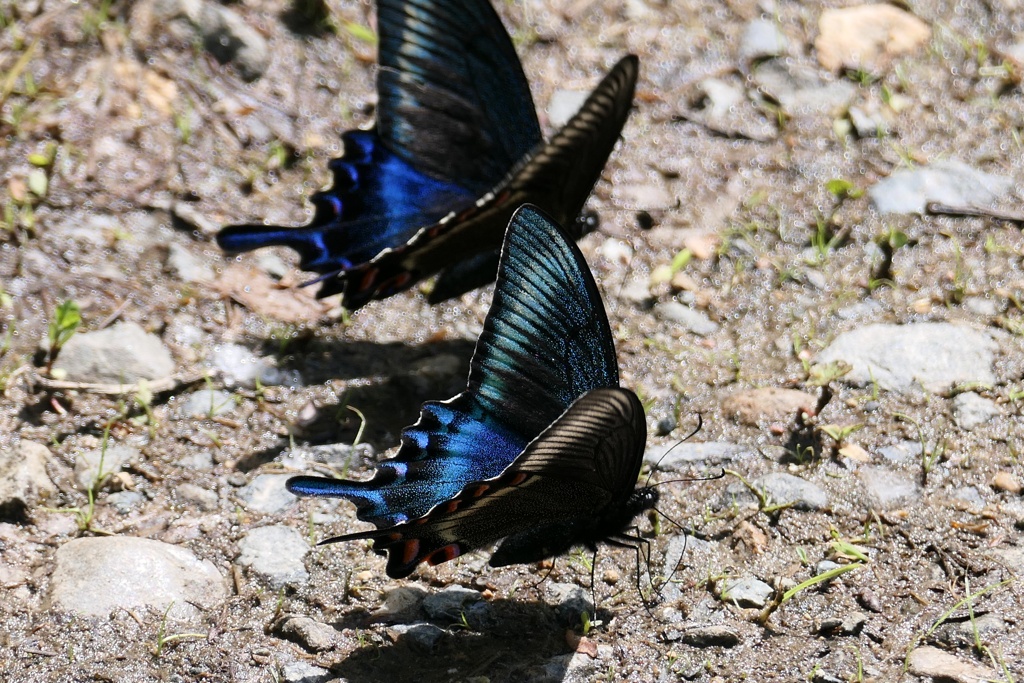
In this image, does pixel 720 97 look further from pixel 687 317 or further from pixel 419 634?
pixel 419 634

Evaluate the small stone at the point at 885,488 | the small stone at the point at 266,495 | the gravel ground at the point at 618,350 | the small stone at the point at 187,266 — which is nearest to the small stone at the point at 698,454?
the gravel ground at the point at 618,350

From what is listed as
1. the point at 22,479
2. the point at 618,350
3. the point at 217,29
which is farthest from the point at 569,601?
the point at 217,29

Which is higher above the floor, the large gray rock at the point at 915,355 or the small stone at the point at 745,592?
the large gray rock at the point at 915,355

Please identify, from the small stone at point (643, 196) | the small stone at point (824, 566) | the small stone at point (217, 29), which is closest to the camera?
the small stone at point (824, 566)

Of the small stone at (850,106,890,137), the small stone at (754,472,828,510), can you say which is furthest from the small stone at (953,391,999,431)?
the small stone at (850,106,890,137)

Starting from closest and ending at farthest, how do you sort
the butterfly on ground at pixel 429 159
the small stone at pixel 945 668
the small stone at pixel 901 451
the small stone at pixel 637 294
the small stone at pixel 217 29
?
the small stone at pixel 945 668 → the small stone at pixel 901 451 → the butterfly on ground at pixel 429 159 → the small stone at pixel 637 294 → the small stone at pixel 217 29

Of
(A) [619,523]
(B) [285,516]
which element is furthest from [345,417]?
(A) [619,523]

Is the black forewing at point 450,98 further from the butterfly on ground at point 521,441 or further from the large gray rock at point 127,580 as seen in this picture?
the large gray rock at point 127,580

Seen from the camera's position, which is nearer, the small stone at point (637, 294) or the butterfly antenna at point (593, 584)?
the butterfly antenna at point (593, 584)
